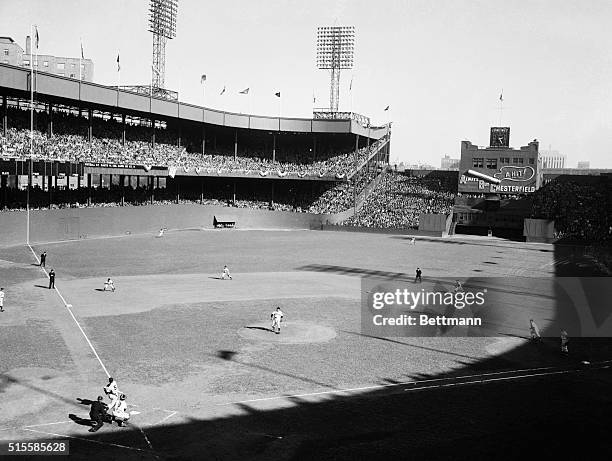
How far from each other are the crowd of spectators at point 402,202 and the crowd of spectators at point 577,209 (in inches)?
507

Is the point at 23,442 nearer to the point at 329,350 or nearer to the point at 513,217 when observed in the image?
the point at 329,350

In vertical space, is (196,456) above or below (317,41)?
below

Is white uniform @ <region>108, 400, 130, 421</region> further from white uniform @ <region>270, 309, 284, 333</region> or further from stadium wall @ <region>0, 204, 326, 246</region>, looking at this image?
stadium wall @ <region>0, 204, 326, 246</region>

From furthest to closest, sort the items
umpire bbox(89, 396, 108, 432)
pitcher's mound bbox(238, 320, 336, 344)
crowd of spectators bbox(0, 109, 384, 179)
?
1. crowd of spectators bbox(0, 109, 384, 179)
2. pitcher's mound bbox(238, 320, 336, 344)
3. umpire bbox(89, 396, 108, 432)

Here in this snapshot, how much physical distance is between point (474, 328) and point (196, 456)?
57.7 feet

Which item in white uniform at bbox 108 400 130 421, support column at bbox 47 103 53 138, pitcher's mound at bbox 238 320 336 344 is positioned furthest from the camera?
support column at bbox 47 103 53 138

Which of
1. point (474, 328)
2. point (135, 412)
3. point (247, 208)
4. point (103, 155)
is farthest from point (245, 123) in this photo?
point (135, 412)

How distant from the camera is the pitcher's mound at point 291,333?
25.2m

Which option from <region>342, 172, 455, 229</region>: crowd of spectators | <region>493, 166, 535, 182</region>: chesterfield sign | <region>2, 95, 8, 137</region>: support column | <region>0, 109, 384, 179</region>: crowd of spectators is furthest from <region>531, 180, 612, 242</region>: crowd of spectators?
<region>2, 95, 8, 137</region>: support column

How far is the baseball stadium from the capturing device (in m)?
16.4

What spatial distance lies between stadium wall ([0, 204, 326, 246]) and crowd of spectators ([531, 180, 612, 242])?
30549 millimetres

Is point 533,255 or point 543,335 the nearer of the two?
point 543,335

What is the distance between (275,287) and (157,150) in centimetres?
4510

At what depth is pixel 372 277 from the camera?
139ft
